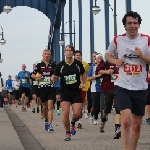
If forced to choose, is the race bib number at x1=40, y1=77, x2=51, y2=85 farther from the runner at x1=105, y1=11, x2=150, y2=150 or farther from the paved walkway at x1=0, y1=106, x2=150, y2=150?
the runner at x1=105, y1=11, x2=150, y2=150

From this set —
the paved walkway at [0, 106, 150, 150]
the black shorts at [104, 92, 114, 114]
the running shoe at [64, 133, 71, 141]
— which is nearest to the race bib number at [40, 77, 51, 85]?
the paved walkway at [0, 106, 150, 150]

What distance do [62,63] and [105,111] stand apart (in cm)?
150

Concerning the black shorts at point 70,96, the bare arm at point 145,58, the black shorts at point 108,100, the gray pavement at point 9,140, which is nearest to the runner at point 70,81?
the black shorts at point 70,96

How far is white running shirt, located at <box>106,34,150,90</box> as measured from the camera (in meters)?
7.45

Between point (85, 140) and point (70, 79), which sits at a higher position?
point (70, 79)

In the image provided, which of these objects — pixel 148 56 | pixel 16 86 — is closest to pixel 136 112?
pixel 148 56

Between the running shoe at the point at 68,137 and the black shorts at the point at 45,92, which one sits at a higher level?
the black shorts at the point at 45,92

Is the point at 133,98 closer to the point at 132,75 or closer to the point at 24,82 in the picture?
the point at 132,75

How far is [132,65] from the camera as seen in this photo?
24.4 feet

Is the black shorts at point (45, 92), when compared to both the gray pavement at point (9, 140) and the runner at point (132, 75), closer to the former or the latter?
the gray pavement at point (9, 140)

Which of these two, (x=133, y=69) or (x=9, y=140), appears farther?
(x=9, y=140)

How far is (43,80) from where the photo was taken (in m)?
14.1

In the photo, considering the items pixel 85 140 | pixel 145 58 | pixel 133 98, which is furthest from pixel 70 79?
pixel 145 58

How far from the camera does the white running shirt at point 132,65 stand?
745cm
